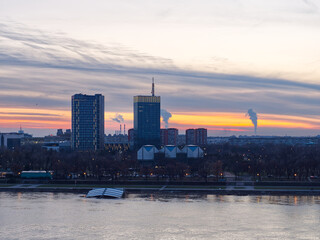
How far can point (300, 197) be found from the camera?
3478 centimetres

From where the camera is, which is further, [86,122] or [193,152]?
[86,122]

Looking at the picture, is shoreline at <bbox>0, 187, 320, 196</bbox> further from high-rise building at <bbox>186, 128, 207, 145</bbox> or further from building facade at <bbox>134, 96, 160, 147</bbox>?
high-rise building at <bbox>186, 128, 207, 145</bbox>

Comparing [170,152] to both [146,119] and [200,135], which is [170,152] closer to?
[146,119]

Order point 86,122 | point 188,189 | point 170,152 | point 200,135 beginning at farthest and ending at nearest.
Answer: point 200,135
point 86,122
point 170,152
point 188,189

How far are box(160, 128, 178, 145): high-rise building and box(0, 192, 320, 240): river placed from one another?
100m

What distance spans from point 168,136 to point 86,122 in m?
45.2

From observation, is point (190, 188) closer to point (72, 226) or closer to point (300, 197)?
point (300, 197)

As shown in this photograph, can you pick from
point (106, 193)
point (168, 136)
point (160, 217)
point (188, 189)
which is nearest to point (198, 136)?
point (168, 136)

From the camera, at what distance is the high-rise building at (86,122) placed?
9619 cm

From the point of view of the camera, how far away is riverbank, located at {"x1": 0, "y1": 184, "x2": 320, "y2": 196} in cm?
3634

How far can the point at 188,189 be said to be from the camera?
38000mm

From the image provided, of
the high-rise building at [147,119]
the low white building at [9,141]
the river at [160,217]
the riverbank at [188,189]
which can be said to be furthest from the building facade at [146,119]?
the river at [160,217]

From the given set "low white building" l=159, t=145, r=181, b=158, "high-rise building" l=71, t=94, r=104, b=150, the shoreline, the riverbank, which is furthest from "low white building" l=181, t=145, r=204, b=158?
"high-rise building" l=71, t=94, r=104, b=150

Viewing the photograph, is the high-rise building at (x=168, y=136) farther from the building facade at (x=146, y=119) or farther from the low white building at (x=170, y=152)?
the low white building at (x=170, y=152)
